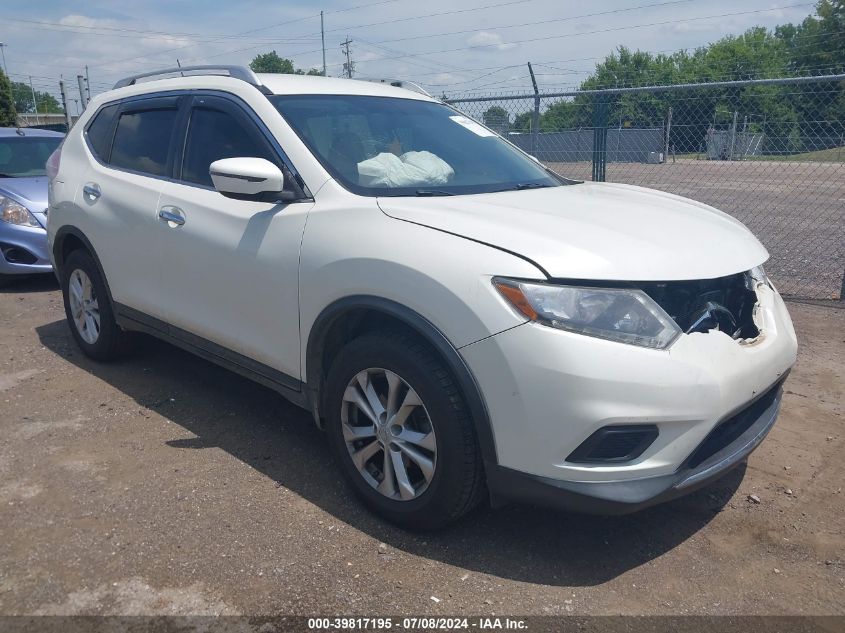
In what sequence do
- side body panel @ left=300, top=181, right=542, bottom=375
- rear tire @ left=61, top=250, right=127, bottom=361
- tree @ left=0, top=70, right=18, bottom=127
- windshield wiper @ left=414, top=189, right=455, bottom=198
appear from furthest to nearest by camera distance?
1. tree @ left=0, top=70, right=18, bottom=127
2. rear tire @ left=61, top=250, right=127, bottom=361
3. windshield wiper @ left=414, top=189, right=455, bottom=198
4. side body panel @ left=300, top=181, right=542, bottom=375

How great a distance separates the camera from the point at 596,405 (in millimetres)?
2385

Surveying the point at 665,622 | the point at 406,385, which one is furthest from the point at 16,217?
the point at 665,622

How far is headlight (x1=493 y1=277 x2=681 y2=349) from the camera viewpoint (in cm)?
244

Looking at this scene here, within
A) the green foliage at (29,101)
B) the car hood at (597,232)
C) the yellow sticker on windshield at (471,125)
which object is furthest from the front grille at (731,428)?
the green foliage at (29,101)

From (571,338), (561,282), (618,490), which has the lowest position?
(618,490)

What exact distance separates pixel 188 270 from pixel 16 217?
4.41 meters

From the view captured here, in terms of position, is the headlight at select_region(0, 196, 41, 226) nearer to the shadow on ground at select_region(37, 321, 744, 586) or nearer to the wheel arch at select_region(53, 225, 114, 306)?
the wheel arch at select_region(53, 225, 114, 306)

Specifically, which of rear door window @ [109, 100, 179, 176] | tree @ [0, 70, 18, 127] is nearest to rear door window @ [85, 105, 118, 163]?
rear door window @ [109, 100, 179, 176]

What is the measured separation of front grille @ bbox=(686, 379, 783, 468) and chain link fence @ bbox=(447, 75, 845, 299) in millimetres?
4062

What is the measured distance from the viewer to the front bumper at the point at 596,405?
239cm

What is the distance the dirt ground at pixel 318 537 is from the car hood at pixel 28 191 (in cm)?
366

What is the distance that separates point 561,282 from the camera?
97.4 inches

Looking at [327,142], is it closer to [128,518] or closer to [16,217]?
[128,518]

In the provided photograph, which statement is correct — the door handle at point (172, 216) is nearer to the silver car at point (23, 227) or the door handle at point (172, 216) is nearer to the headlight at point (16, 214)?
the silver car at point (23, 227)
